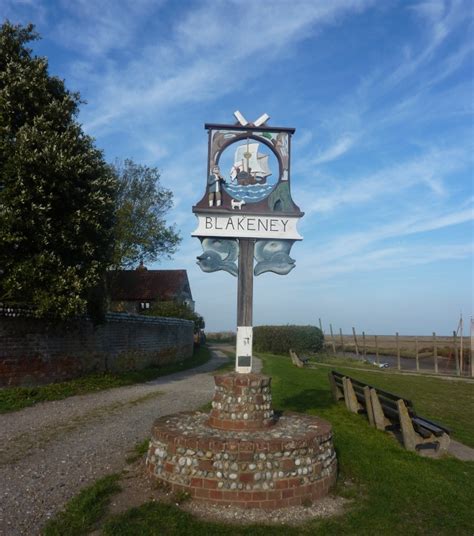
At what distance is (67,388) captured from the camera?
40.1 feet

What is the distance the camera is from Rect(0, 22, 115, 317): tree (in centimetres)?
1062

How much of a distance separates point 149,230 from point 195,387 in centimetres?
1722

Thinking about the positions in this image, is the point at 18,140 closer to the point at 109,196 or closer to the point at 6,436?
the point at 109,196

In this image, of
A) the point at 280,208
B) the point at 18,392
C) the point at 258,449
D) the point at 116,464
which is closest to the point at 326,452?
the point at 258,449

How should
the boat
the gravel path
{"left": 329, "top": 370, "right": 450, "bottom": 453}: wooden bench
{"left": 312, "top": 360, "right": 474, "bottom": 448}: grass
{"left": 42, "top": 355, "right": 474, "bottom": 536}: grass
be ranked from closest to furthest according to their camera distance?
1. {"left": 42, "top": 355, "right": 474, "bottom": 536}: grass
2. the gravel path
3. the boat
4. {"left": 329, "top": 370, "right": 450, "bottom": 453}: wooden bench
5. {"left": 312, "top": 360, "right": 474, "bottom": 448}: grass

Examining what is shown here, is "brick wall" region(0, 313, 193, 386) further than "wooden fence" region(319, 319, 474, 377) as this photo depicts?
No

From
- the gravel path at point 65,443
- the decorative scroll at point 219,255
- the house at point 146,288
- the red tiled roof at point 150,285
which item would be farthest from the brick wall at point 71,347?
the red tiled roof at point 150,285

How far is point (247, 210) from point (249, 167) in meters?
A: 0.64

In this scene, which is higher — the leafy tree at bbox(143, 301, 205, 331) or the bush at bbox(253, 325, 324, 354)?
the leafy tree at bbox(143, 301, 205, 331)

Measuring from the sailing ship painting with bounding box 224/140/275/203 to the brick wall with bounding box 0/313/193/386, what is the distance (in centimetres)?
704

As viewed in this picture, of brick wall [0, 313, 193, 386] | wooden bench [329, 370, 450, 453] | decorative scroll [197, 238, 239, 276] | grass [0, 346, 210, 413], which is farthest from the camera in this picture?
brick wall [0, 313, 193, 386]

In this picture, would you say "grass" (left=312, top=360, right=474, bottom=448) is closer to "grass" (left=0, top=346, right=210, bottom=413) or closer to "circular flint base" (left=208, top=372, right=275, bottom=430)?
"circular flint base" (left=208, top=372, right=275, bottom=430)

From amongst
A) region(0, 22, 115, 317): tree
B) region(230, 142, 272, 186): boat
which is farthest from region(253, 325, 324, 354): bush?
region(230, 142, 272, 186): boat

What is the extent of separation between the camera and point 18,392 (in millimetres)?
10812
